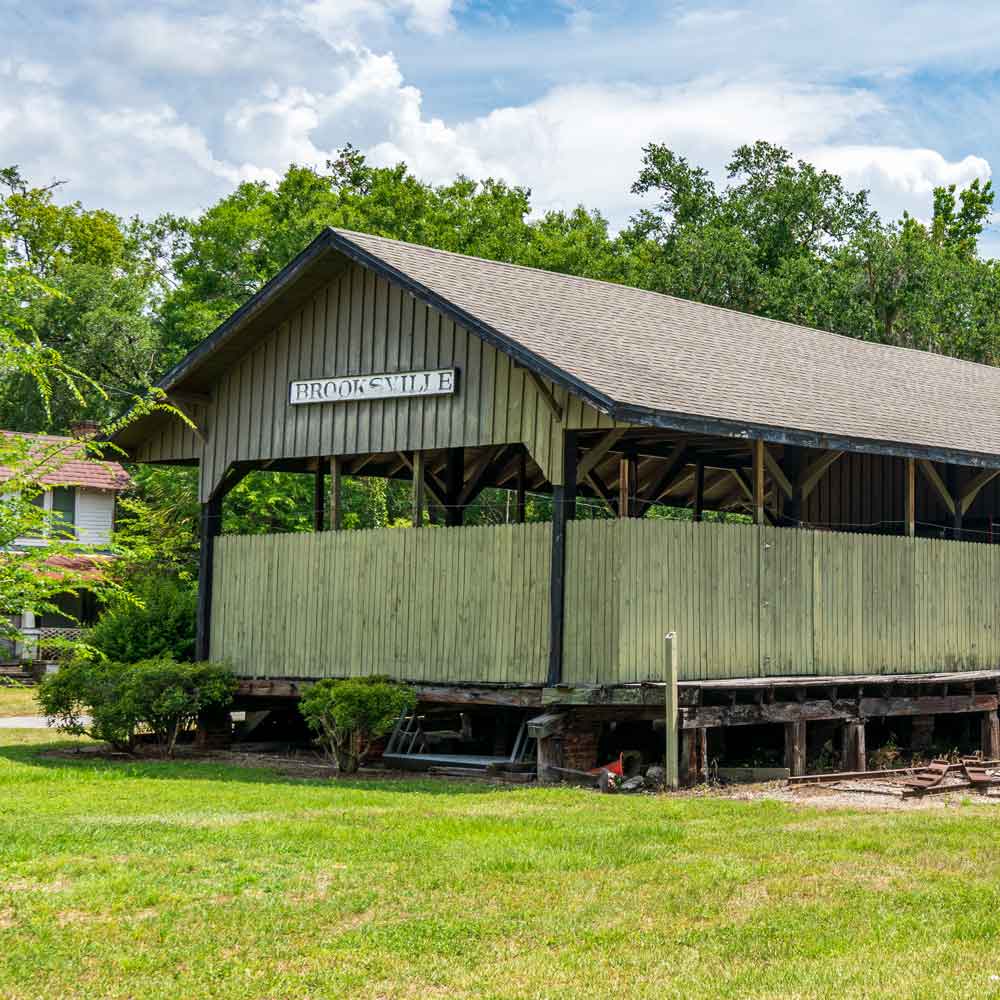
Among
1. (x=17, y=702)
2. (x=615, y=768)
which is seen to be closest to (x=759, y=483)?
(x=615, y=768)

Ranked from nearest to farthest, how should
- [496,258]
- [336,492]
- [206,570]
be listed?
[336,492] → [206,570] → [496,258]

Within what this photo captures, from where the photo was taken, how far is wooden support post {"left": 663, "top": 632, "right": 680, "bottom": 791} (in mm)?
18156

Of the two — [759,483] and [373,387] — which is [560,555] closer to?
→ [759,483]

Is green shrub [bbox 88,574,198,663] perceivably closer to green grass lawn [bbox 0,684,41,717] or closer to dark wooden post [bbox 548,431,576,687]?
dark wooden post [bbox 548,431,576,687]

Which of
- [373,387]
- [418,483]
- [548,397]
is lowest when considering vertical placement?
[418,483]

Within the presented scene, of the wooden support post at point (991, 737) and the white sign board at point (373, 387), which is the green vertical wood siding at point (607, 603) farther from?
the white sign board at point (373, 387)

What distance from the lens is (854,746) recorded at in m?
20.5

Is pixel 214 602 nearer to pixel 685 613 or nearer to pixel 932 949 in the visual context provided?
pixel 685 613

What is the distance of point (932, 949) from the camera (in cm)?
984

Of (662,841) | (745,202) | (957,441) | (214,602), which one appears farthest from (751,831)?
(745,202)

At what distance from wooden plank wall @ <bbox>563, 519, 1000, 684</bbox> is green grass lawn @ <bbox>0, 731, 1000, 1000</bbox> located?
118 inches

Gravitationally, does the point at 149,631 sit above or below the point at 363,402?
below

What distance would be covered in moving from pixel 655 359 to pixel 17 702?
20839mm

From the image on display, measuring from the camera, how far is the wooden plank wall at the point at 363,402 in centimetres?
1981
